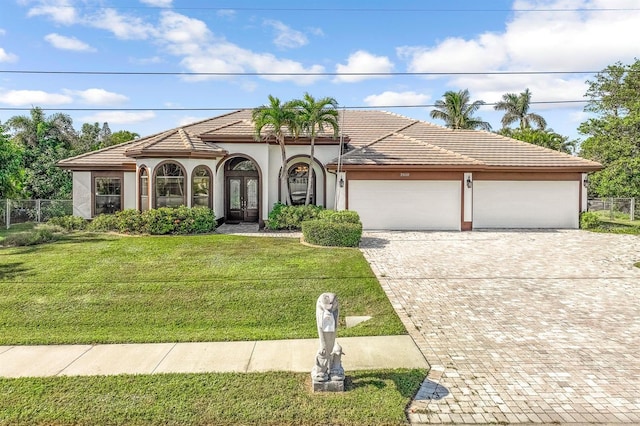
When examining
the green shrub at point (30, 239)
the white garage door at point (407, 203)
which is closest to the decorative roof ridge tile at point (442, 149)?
the white garage door at point (407, 203)

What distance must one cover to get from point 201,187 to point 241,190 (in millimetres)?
2315

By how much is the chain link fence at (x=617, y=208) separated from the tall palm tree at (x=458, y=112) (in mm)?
13107

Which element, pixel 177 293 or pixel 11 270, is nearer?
pixel 177 293

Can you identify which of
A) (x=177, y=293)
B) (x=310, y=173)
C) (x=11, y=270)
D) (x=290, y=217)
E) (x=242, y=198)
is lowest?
(x=177, y=293)

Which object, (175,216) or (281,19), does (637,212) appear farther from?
(175,216)

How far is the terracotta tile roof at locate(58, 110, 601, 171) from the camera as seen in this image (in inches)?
655

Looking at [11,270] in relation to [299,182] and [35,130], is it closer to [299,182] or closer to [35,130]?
[299,182]

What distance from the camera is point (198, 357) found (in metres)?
5.44

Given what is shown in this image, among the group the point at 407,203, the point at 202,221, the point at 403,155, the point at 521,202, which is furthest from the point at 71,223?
the point at 521,202

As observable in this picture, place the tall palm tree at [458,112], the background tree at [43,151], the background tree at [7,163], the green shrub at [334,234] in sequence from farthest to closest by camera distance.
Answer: the tall palm tree at [458,112], the background tree at [43,151], the background tree at [7,163], the green shrub at [334,234]

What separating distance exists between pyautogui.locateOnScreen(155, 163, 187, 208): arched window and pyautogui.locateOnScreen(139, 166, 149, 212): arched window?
0.74 meters

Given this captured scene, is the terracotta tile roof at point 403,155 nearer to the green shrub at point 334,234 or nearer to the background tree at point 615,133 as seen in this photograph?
the green shrub at point 334,234

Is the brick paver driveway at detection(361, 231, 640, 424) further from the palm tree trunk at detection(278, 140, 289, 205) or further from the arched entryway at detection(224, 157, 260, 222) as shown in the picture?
the arched entryway at detection(224, 157, 260, 222)

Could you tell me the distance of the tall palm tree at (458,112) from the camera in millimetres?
33281
